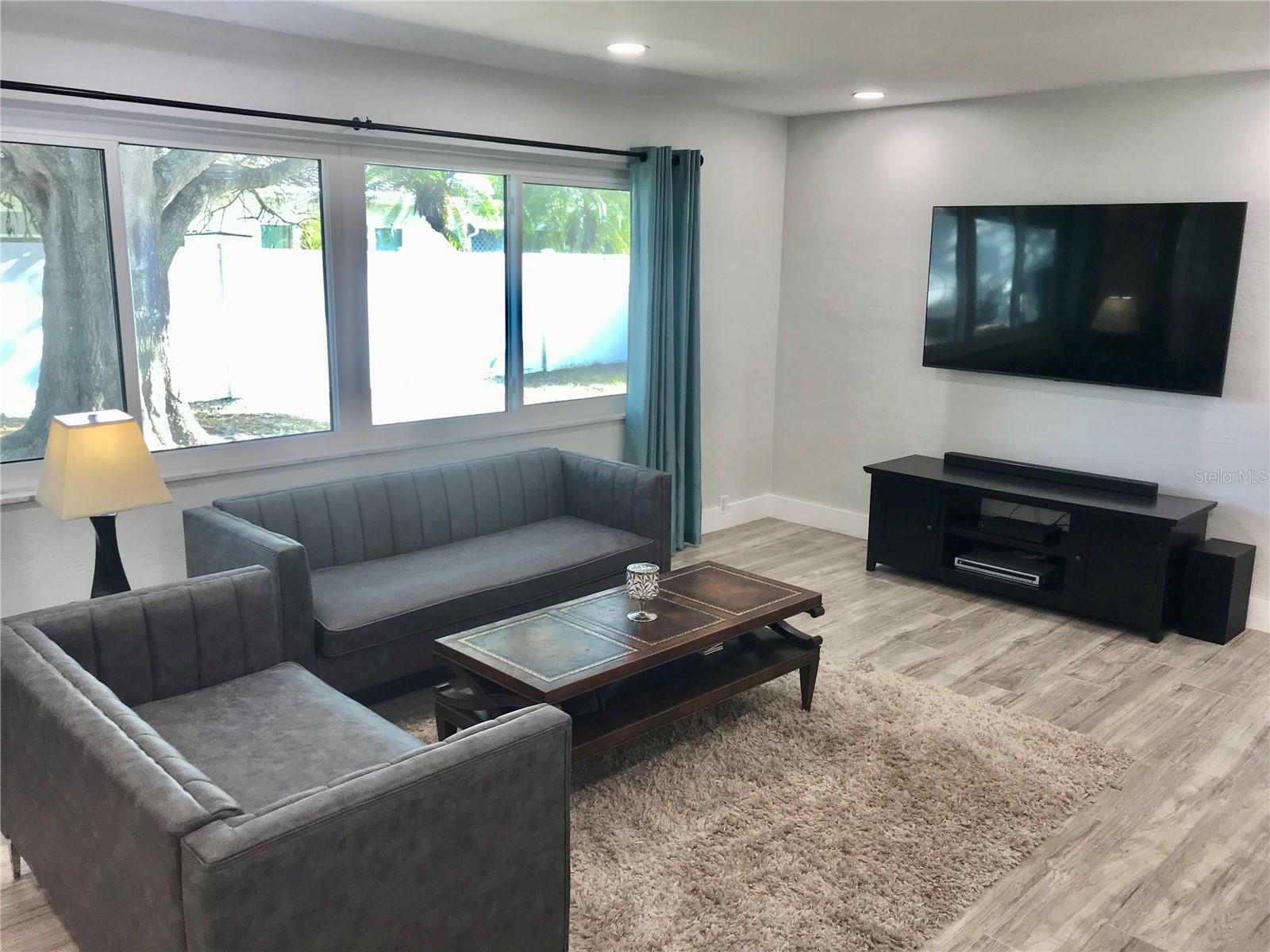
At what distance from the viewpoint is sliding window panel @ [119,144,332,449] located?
3.70 metres

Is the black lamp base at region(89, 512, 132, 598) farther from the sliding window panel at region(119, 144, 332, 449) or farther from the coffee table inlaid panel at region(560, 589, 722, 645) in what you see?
the coffee table inlaid panel at region(560, 589, 722, 645)

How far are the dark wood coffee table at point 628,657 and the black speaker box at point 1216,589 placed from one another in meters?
1.97

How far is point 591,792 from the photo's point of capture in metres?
3.05

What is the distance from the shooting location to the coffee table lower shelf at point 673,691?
9.73 ft

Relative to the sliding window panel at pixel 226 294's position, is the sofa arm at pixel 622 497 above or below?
below

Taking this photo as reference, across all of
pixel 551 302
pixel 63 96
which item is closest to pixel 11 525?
pixel 63 96

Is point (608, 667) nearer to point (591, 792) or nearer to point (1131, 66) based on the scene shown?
point (591, 792)

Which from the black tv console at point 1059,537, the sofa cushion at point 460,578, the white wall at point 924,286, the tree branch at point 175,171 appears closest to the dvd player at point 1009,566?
the black tv console at point 1059,537

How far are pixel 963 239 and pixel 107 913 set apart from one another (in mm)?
4744

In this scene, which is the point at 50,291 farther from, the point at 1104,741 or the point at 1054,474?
the point at 1054,474

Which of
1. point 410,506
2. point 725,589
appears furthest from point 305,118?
point 725,589

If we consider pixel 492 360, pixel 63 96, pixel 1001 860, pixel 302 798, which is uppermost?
pixel 63 96

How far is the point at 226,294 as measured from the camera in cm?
394

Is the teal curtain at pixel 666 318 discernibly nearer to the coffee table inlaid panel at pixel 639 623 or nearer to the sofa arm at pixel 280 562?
the coffee table inlaid panel at pixel 639 623
